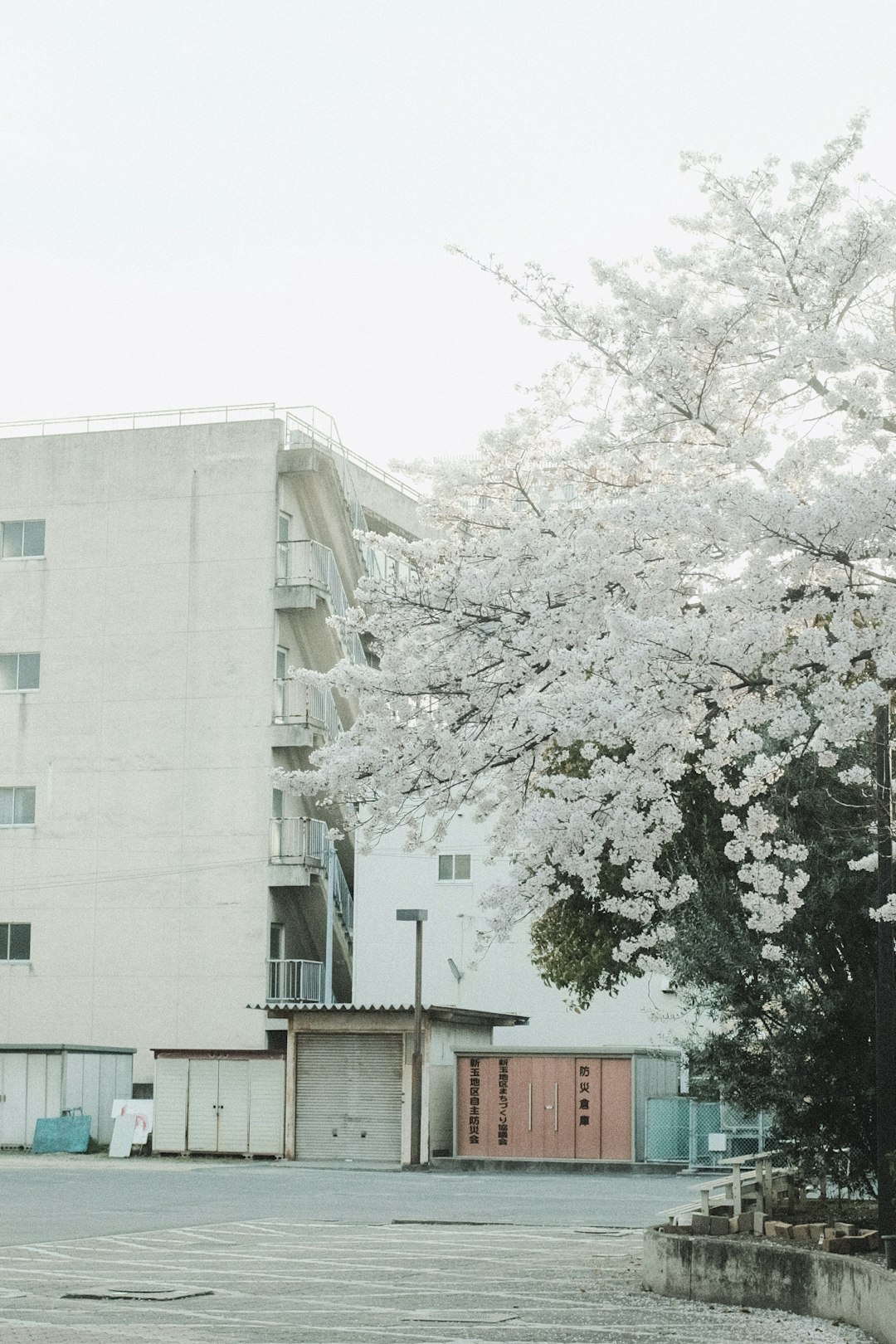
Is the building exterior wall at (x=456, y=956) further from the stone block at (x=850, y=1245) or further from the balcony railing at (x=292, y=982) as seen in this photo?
the stone block at (x=850, y=1245)

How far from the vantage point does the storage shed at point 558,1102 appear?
36.0 m

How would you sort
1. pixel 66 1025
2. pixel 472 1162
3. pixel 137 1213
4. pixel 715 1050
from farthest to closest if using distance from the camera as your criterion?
pixel 66 1025, pixel 472 1162, pixel 137 1213, pixel 715 1050

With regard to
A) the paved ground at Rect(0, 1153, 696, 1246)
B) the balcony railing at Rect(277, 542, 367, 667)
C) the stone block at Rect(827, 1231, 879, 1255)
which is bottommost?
the paved ground at Rect(0, 1153, 696, 1246)

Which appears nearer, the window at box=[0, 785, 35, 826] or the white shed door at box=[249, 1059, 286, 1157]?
the white shed door at box=[249, 1059, 286, 1157]

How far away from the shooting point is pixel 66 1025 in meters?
43.5

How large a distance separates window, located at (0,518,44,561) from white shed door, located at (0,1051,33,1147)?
46.1 ft

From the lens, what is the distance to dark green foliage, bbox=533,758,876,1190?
14.4m

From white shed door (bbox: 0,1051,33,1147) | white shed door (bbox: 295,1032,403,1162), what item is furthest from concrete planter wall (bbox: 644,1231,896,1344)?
white shed door (bbox: 0,1051,33,1147)

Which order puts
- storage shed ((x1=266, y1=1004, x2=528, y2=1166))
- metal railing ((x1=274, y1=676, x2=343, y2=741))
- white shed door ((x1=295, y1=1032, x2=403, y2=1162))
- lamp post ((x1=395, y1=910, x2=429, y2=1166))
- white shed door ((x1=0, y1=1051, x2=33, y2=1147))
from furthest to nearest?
metal railing ((x1=274, y1=676, x2=343, y2=741)) < white shed door ((x1=0, y1=1051, x2=33, y2=1147)) < white shed door ((x1=295, y1=1032, x2=403, y2=1162)) < storage shed ((x1=266, y1=1004, x2=528, y2=1166)) < lamp post ((x1=395, y1=910, x2=429, y2=1166))

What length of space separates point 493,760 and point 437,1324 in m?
4.09

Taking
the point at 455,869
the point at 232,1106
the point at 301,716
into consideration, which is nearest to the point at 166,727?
the point at 301,716

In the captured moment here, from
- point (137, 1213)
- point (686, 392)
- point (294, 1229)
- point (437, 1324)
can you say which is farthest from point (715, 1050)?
point (137, 1213)

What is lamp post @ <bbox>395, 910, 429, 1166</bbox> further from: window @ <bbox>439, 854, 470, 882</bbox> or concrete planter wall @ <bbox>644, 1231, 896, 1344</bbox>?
concrete planter wall @ <bbox>644, 1231, 896, 1344</bbox>

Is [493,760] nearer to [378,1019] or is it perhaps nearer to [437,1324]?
[437,1324]
